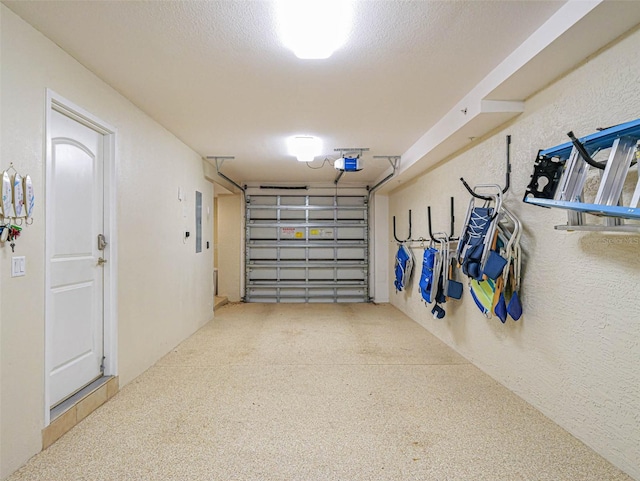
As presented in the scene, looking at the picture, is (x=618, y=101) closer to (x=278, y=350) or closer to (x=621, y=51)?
(x=621, y=51)

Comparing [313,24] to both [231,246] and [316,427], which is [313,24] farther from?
[231,246]

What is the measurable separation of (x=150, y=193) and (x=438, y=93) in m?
2.62

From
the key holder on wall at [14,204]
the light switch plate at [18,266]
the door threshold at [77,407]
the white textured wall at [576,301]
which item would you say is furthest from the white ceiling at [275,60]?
the door threshold at [77,407]

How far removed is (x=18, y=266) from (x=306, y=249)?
Answer: 567 centimetres

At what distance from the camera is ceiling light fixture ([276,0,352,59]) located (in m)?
1.85

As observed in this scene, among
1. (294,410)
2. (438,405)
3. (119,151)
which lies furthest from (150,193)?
(438,405)

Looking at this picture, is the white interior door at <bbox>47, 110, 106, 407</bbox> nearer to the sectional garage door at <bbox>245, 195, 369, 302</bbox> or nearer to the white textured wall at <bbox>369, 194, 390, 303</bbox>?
the sectional garage door at <bbox>245, 195, 369, 302</bbox>

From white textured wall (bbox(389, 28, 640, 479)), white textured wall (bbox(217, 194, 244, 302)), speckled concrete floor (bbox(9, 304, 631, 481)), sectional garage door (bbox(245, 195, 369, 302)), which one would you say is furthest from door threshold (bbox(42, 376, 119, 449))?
sectional garage door (bbox(245, 195, 369, 302))

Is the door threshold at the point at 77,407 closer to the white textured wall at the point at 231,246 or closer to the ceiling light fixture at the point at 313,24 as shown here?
the ceiling light fixture at the point at 313,24

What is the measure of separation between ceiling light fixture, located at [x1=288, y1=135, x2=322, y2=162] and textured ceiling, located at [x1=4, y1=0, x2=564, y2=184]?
0.63 feet

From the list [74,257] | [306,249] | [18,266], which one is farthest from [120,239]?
[306,249]

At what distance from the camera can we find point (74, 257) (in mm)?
2529

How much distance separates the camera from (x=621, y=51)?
193cm

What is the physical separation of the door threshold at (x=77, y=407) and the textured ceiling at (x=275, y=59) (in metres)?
2.16
